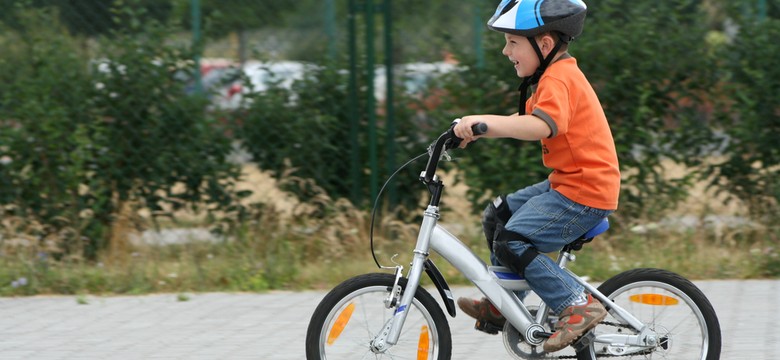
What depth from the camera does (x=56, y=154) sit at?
7270 millimetres

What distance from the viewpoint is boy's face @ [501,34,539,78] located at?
13.7 ft

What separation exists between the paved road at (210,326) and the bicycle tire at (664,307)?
0.74m

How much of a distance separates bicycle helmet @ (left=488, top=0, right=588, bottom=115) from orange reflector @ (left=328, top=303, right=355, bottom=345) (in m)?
1.01

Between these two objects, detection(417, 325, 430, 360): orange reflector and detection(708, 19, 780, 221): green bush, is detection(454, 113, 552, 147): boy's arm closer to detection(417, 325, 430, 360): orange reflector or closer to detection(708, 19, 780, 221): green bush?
detection(417, 325, 430, 360): orange reflector

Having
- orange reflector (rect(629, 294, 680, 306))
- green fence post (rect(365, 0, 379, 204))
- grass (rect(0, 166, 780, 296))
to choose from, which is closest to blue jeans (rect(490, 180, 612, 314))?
orange reflector (rect(629, 294, 680, 306))

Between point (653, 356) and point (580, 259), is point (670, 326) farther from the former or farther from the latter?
point (580, 259)

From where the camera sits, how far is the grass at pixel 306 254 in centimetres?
675

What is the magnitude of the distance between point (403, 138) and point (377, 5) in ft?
2.99

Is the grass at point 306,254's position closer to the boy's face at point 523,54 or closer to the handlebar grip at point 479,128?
the boy's face at point 523,54

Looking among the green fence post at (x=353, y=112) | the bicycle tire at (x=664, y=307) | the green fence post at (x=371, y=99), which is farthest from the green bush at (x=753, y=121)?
the bicycle tire at (x=664, y=307)

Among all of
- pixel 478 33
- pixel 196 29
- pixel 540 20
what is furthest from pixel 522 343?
pixel 196 29

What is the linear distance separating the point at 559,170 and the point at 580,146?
15 cm

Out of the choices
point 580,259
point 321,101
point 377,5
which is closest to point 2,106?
point 321,101

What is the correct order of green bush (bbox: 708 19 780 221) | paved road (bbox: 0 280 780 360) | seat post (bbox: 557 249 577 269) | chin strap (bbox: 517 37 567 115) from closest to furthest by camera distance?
1. chin strap (bbox: 517 37 567 115)
2. seat post (bbox: 557 249 577 269)
3. paved road (bbox: 0 280 780 360)
4. green bush (bbox: 708 19 780 221)
